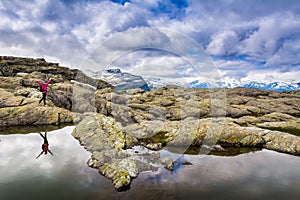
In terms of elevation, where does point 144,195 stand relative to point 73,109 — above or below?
below

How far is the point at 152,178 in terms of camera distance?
20.9 m

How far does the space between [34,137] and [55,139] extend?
3571 millimetres

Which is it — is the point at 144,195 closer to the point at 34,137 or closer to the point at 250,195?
the point at 250,195

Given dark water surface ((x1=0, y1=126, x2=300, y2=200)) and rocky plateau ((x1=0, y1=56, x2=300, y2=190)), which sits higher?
rocky plateau ((x1=0, y1=56, x2=300, y2=190))

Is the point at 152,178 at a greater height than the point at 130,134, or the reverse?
the point at 130,134

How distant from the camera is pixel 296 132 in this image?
48812 mm

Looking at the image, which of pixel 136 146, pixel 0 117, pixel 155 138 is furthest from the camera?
pixel 0 117

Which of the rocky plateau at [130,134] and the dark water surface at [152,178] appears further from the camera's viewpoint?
the rocky plateau at [130,134]

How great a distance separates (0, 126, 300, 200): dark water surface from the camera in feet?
59.0

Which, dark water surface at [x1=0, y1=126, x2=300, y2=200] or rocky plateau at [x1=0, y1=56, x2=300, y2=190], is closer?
dark water surface at [x1=0, y1=126, x2=300, y2=200]

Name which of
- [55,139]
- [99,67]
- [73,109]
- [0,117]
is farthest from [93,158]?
[73,109]

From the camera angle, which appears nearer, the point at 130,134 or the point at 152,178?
the point at 152,178

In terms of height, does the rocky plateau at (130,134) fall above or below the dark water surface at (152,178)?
above

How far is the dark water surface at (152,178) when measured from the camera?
18.0 m
